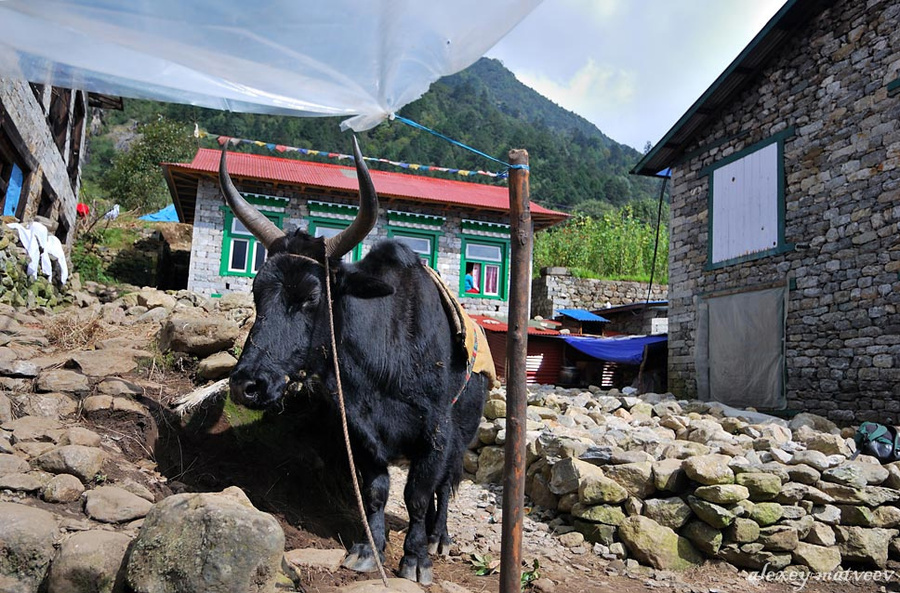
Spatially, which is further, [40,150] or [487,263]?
[487,263]

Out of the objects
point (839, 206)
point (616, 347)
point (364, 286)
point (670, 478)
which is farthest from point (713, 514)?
point (616, 347)

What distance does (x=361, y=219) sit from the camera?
3.51 m

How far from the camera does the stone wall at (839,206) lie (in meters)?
8.47

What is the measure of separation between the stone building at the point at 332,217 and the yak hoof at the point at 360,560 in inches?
451

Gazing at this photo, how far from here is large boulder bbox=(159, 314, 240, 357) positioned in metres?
5.30

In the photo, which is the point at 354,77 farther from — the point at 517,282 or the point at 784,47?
the point at 784,47

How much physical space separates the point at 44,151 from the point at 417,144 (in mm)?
43555

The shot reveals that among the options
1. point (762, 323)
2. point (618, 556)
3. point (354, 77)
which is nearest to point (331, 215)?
point (762, 323)

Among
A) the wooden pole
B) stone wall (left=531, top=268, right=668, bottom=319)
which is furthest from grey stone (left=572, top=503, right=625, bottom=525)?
stone wall (left=531, top=268, right=668, bottom=319)

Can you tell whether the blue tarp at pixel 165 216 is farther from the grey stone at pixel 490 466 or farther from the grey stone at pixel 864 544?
the grey stone at pixel 864 544

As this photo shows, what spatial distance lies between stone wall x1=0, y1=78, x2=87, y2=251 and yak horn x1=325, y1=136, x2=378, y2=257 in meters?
6.74

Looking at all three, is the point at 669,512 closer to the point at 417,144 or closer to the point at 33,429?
the point at 33,429

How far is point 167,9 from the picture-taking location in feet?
7.80

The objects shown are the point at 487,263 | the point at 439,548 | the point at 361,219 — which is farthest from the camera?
the point at 487,263
